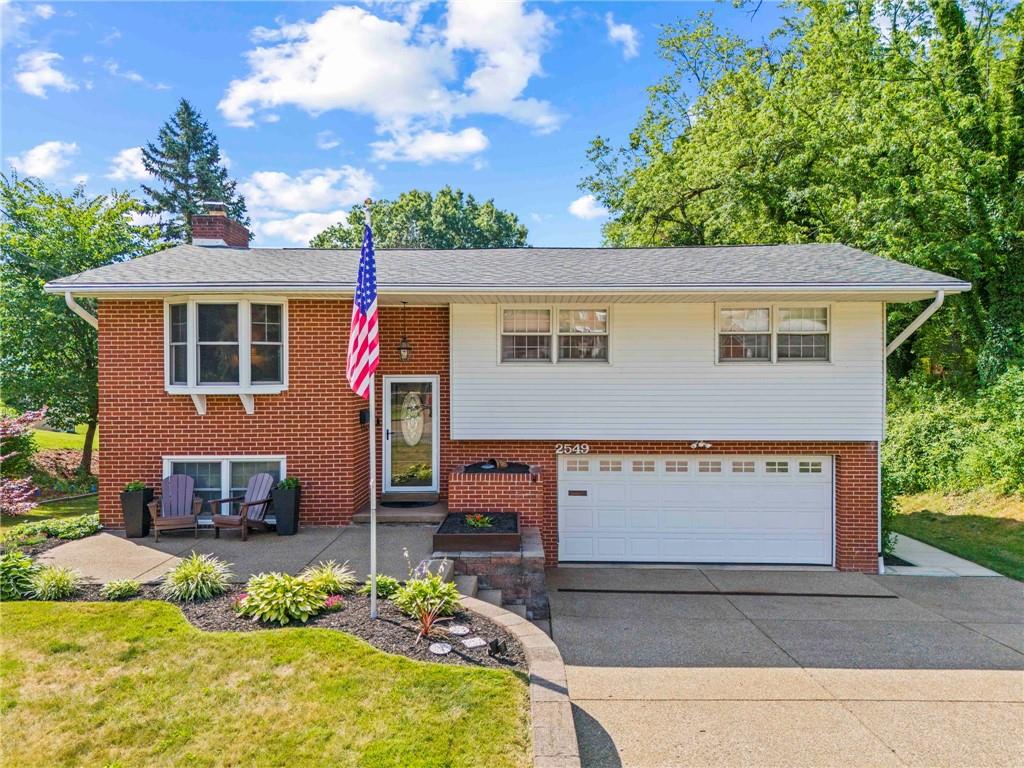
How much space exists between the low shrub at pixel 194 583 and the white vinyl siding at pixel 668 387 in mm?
4144

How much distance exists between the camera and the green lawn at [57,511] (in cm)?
1320

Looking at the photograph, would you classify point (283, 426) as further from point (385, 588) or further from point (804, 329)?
point (804, 329)

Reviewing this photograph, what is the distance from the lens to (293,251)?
11.3 metres

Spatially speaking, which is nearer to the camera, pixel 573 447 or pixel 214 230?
pixel 573 447

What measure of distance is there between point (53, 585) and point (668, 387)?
317 inches

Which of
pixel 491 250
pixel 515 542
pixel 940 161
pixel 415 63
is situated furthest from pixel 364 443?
pixel 940 161

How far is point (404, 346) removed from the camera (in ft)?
32.1

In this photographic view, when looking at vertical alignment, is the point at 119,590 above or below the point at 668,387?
below

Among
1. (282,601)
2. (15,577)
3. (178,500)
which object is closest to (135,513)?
(178,500)

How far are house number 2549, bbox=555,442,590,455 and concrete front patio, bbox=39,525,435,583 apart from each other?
245cm

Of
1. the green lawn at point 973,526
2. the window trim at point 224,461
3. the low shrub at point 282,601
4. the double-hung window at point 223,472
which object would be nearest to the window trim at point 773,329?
the green lawn at point 973,526

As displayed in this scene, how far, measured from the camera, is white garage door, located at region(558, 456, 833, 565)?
30.8ft

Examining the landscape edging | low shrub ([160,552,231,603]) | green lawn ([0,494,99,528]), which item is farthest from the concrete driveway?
green lawn ([0,494,99,528])

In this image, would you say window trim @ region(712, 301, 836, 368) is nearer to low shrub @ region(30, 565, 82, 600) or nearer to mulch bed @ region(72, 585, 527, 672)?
mulch bed @ region(72, 585, 527, 672)
